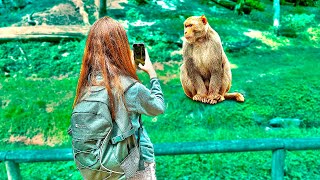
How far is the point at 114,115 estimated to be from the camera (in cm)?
181

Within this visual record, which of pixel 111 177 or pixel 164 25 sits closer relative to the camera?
pixel 111 177

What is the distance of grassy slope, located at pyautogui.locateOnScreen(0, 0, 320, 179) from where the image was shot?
11.1ft

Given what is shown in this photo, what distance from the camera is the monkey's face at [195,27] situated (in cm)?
382

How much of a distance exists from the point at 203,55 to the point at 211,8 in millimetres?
2763

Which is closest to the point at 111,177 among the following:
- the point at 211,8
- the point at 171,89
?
the point at 171,89

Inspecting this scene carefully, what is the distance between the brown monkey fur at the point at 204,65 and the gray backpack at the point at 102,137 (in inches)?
84.8

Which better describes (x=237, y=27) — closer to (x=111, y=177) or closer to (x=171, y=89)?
(x=171, y=89)

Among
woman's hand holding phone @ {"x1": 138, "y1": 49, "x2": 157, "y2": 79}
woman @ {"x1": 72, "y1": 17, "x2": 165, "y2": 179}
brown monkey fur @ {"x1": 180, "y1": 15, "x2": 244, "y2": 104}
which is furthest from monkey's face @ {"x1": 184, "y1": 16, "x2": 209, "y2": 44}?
woman @ {"x1": 72, "y1": 17, "x2": 165, "y2": 179}

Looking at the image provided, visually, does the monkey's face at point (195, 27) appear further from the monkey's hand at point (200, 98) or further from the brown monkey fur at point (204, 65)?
the monkey's hand at point (200, 98)

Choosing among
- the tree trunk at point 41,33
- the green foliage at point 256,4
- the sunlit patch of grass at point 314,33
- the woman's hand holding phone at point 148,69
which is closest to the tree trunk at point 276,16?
the green foliage at point 256,4

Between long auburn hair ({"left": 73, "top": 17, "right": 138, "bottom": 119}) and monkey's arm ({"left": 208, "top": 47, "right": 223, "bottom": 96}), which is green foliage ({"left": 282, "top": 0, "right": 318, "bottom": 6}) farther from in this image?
long auburn hair ({"left": 73, "top": 17, "right": 138, "bottom": 119})

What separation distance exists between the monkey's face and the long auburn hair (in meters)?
2.08

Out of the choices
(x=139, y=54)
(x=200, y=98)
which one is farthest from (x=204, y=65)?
(x=139, y=54)

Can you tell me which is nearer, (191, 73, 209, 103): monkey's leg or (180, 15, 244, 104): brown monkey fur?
(180, 15, 244, 104): brown monkey fur
